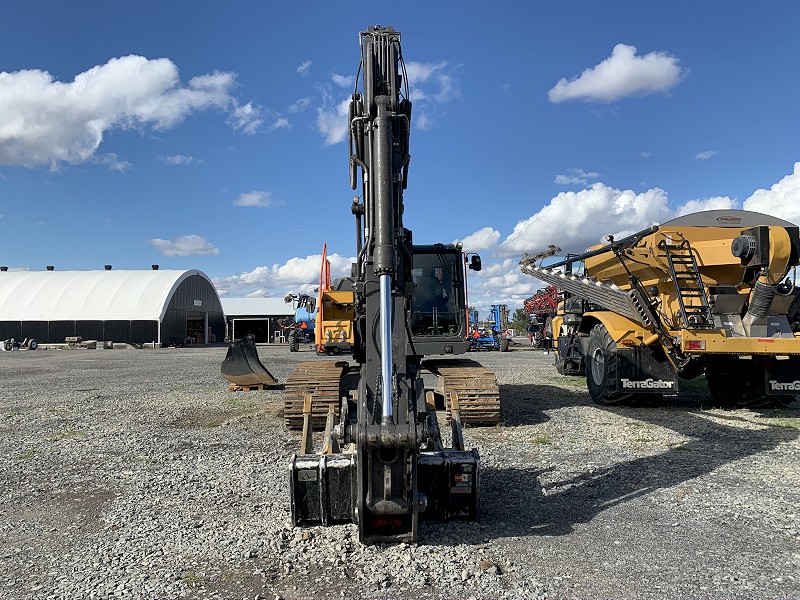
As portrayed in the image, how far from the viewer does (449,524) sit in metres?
4.82

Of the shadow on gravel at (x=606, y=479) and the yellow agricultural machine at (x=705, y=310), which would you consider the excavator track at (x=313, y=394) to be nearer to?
the shadow on gravel at (x=606, y=479)

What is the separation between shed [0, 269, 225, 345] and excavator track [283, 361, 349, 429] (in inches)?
1477

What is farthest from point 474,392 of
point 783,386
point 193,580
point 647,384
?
point 193,580

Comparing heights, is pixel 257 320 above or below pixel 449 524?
above

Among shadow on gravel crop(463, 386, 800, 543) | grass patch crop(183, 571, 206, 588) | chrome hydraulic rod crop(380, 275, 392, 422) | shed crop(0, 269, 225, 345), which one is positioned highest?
shed crop(0, 269, 225, 345)

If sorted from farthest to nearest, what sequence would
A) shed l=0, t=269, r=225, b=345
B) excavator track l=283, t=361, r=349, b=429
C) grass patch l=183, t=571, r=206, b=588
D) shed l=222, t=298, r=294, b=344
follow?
shed l=222, t=298, r=294, b=344
shed l=0, t=269, r=225, b=345
excavator track l=283, t=361, r=349, b=429
grass patch l=183, t=571, r=206, b=588

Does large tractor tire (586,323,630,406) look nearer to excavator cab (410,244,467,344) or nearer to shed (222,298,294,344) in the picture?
excavator cab (410,244,467,344)

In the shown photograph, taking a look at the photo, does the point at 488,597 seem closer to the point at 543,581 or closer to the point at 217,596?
the point at 543,581

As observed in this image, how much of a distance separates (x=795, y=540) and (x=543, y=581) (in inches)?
83.0

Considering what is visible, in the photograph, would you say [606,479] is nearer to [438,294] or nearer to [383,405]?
[383,405]

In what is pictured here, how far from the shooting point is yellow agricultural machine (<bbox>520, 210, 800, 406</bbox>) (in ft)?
29.3

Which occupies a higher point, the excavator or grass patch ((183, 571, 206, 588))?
the excavator

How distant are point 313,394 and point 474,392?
2.28m

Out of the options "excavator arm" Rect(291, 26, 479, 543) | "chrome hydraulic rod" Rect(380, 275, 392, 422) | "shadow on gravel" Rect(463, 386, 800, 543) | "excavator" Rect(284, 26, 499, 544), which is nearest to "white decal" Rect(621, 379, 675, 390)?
"shadow on gravel" Rect(463, 386, 800, 543)
